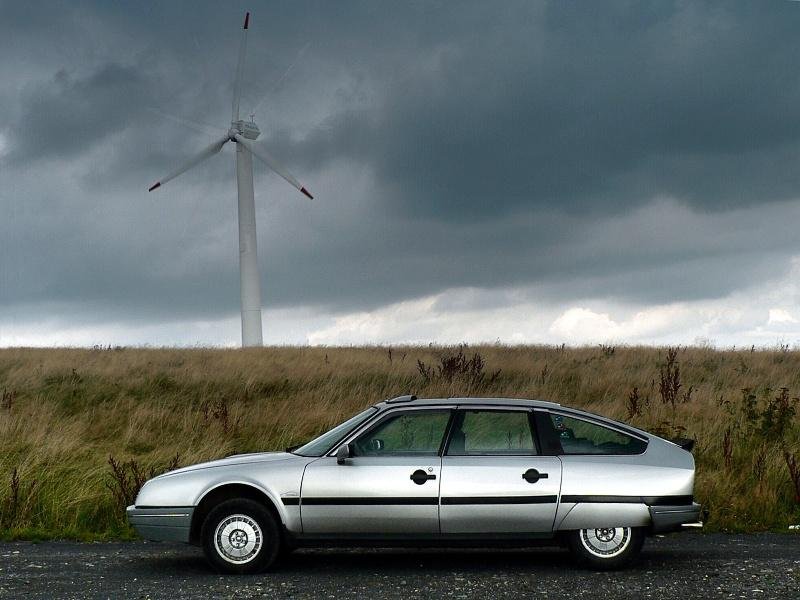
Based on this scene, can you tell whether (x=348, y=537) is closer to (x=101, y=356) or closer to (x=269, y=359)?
(x=269, y=359)

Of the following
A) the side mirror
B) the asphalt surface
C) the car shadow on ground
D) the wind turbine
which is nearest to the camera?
the asphalt surface

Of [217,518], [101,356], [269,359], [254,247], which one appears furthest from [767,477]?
[254,247]

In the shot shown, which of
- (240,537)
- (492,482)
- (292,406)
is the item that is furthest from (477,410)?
(292,406)

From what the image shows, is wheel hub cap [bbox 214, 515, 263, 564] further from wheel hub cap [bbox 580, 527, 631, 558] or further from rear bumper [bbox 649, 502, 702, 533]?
rear bumper [bbox 649, 502, 702, 533]

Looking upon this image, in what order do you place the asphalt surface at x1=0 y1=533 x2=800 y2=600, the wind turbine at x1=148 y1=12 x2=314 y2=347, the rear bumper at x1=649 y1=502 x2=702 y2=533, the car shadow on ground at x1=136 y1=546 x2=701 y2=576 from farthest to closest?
the wind turbine at x1=148 y1=12 x2=314 y2=347
the car shadow on ground at x1=136 y1=546 x2=701 y2=576
the rear bumper at x1=649 y1=502 x2=702 y2=533
the asphalt surface at x1=0 y1=533 x2=800 y2=600

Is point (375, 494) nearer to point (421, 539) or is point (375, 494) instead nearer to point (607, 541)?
point (421, 539)

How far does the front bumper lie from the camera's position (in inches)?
350

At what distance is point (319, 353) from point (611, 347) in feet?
31.9

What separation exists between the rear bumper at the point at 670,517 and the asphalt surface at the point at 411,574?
0.44m

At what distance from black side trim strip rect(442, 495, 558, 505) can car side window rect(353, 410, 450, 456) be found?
1.53 ft

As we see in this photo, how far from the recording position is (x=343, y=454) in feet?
28.3

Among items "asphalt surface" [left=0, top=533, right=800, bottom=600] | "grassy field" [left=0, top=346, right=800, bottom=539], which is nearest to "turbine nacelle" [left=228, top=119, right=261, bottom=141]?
"grassy field" [left=0, top=346, right=800, bottom=539]

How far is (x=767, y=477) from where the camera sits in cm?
1370

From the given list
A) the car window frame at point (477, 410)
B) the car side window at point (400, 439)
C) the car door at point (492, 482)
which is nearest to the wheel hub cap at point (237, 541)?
the car side window at point (400, 439)
